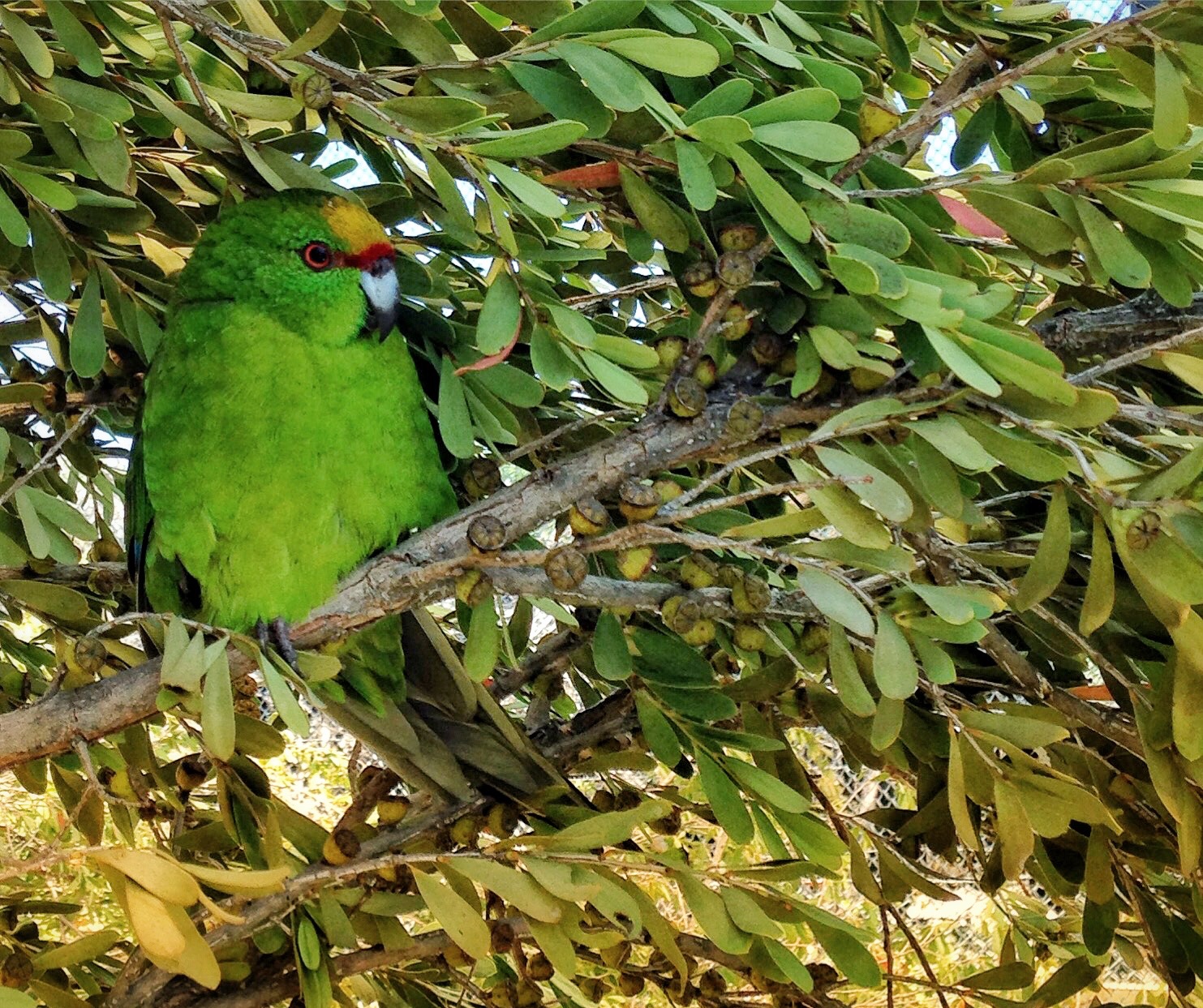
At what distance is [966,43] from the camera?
34.8 inches

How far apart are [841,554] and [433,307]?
0.48 metres

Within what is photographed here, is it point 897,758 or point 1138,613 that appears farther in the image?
point 897,758

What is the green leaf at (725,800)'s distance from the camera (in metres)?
0.84

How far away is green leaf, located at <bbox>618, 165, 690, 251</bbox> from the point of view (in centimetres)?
75

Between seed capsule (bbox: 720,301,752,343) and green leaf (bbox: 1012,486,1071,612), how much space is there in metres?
0.23

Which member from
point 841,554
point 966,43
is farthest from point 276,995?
point 966,43

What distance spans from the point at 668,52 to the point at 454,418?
338 millimetres

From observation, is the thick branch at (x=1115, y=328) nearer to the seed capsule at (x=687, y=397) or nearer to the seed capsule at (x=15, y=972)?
the seed capsule at (x=687, y=397)

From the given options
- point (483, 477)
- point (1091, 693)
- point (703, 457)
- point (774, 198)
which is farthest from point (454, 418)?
point (1091, 693)

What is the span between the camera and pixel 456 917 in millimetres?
792

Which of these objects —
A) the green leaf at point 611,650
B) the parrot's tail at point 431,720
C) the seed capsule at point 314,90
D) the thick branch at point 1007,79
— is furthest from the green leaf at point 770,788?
the seed capsule at point 314,90

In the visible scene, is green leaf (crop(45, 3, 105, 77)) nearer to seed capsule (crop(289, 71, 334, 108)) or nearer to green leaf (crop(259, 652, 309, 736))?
seed capsule (crop(289, 71, 334, 108))

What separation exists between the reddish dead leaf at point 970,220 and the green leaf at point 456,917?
620 millimetres

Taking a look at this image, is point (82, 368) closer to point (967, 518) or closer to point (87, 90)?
point (87, 90)
